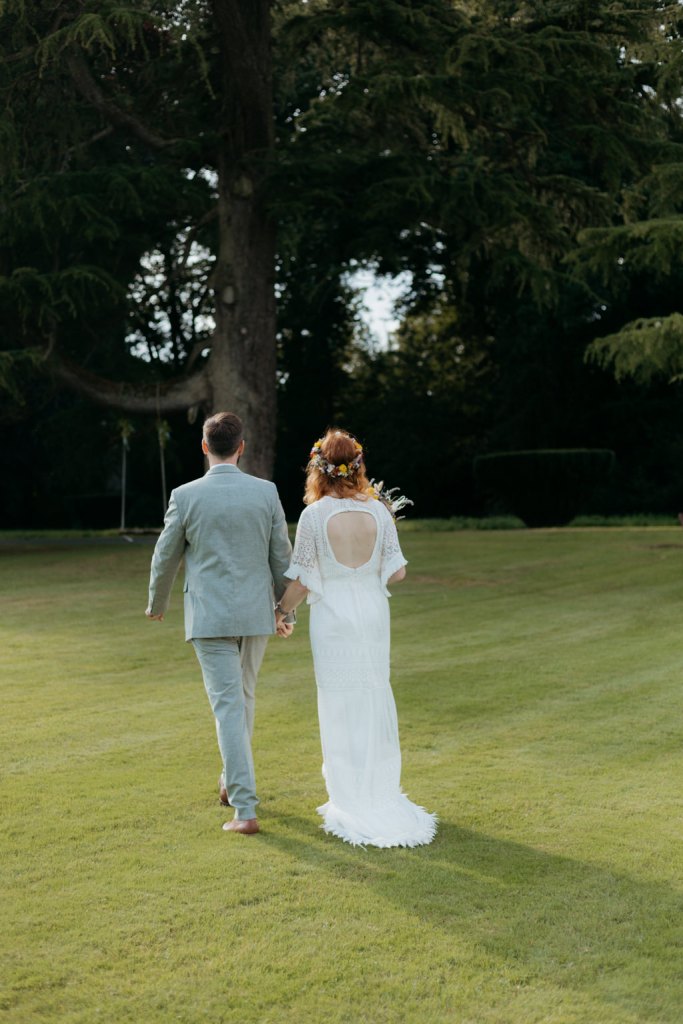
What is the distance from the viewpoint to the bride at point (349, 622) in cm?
557

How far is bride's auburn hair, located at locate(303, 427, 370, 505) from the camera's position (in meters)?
5.63

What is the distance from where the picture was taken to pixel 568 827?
5520mm

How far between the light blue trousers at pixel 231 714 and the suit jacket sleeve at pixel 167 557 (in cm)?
31

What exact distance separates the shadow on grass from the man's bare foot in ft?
0.36

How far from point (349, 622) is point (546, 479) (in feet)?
68.5

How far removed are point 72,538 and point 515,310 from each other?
1405 centimetres

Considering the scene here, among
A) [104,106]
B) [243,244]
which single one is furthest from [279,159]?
[104,106]

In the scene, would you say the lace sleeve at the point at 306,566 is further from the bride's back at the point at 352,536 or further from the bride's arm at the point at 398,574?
the bride's arm at the point at 398,574

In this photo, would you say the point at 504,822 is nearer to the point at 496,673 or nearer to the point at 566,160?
the point at 496,673

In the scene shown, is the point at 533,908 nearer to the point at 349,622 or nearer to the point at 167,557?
the point at 349,622

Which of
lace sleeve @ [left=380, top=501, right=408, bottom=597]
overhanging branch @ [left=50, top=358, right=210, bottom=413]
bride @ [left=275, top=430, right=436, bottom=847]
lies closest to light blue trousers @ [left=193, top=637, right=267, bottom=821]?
bride @ [left=275, top=430, right=436, bottom=847]

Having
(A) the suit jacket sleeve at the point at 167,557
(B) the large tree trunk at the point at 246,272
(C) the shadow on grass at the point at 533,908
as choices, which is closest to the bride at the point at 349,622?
(C) the shadow on grass at the point at 533,908

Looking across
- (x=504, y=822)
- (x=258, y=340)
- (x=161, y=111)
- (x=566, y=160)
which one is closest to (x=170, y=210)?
(x=161, y=111)

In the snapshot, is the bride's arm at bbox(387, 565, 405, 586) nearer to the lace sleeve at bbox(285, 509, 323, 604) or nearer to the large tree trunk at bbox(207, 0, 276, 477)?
the lace sleeve at bbox(285, 509, 323, 604)
